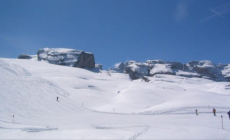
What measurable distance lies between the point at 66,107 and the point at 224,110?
22.7 m

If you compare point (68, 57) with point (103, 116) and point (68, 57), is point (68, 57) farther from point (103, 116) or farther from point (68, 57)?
point (103, 116)

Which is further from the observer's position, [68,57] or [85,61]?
[85,61]

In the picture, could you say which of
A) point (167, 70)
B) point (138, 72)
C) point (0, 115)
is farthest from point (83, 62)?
point (0, 115)

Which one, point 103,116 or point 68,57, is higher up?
point 68,57

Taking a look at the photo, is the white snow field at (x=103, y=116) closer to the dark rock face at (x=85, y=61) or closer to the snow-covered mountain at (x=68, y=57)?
the snow-covered mountain at (x=68, y=57)

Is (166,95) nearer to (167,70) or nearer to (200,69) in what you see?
(167,70)

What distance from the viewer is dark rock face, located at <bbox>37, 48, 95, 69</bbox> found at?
119537mm

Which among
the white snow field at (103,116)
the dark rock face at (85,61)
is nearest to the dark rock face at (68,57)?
the dark rock face at (85,61)

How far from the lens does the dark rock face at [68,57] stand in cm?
11954

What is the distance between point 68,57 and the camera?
12219 centimetres

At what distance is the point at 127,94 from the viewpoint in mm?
41250

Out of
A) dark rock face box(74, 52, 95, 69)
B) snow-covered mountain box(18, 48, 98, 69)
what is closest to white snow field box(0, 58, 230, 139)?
snow-covered mountain box(18, 48, 98, 69)

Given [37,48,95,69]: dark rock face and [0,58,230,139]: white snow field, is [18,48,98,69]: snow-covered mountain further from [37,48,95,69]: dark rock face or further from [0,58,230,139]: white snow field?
[0,58,230,139]: white snow field

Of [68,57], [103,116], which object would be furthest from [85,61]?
[103,116]
